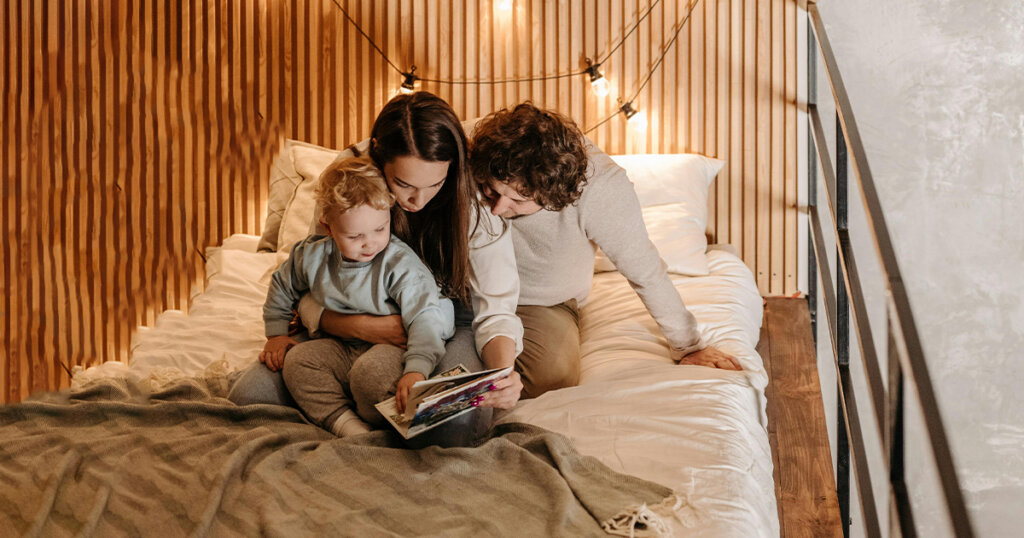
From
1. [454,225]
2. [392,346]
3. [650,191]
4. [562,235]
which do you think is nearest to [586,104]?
[650,191]

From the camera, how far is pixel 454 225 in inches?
76.4

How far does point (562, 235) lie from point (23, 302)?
5.97 feet

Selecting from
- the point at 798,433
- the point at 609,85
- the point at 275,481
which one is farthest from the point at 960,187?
the point at 275,481

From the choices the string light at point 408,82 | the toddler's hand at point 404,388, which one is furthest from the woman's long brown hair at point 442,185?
the string light at point 408,82

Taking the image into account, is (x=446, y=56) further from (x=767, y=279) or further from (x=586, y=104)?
(x=767, y=279)

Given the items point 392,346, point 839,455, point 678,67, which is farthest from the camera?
point 678,67

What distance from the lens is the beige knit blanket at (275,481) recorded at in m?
1.33

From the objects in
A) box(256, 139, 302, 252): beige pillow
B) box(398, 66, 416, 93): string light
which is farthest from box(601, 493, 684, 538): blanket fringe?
box(398, 66, 416, 93): string light

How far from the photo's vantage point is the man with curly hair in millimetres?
1847

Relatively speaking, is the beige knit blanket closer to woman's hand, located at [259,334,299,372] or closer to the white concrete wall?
woman's hand, located at [259,334,299,372]

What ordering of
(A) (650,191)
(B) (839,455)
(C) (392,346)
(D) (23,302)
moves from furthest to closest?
(A) (650,191)
(D) (23,302)
(B) (839,455)
(C) (392,346)

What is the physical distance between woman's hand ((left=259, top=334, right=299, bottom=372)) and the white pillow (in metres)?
1.23

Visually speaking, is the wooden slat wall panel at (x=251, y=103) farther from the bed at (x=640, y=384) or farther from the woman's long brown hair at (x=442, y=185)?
the woman's long brown hair at (x=442, y=185)

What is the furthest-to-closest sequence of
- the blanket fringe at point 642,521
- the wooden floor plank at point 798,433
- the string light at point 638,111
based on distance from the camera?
the string light at point 638,111 → the wooden floor plank at point 798,433 → the blanket fringe at point 642,521
